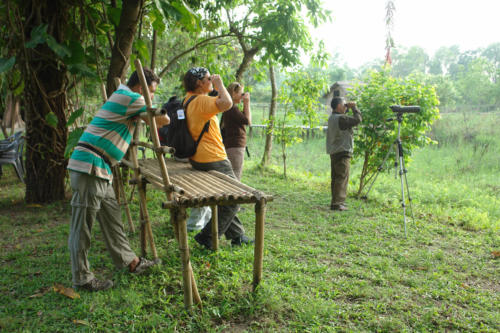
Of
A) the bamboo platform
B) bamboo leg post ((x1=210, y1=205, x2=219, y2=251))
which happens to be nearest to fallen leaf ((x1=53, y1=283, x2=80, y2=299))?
the bamboo platform

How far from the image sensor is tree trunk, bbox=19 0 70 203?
457cm

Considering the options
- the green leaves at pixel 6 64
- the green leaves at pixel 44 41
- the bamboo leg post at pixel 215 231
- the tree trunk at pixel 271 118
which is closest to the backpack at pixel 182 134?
the bamboo leg post at pixel 215 231

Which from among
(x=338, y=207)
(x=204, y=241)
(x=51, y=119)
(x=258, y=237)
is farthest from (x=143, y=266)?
(x=338, y=207)

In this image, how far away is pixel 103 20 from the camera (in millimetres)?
4629

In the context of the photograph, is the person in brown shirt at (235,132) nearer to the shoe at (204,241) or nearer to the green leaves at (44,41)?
the shoe at (204,241)

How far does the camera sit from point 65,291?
284cm

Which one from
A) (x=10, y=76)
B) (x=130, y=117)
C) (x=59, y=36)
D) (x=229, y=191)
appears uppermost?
(x=59, y=36)

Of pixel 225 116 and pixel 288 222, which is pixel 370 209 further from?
pixel 225 116

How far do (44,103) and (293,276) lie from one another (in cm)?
402

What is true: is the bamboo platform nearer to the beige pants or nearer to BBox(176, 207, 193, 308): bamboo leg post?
BBox(176, 207, 193, 308): bamboo leg post

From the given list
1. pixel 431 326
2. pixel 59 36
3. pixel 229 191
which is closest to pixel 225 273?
pixel 229 191

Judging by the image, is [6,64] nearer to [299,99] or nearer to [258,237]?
[258,237]

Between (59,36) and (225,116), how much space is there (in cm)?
243

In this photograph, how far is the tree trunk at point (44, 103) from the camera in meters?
4.57
